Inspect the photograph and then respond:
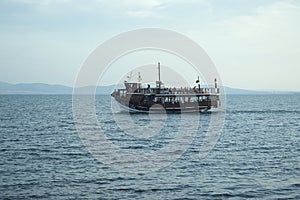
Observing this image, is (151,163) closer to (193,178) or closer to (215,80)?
(193,178)

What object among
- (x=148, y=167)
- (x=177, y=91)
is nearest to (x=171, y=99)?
(x=177, y=91)

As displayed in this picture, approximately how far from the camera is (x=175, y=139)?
5547 cm

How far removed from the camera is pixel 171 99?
104 meters

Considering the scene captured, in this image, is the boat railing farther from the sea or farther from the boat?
the sea

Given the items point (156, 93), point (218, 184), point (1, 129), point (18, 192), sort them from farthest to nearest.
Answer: point (156, 93), point (1, 129), point (218, 184), point (18, 192)

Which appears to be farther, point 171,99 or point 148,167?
point 171,99

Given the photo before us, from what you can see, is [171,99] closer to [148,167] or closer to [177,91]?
[177,91]

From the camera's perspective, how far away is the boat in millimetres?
100375

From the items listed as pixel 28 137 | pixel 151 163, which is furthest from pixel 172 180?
pixel 28 137

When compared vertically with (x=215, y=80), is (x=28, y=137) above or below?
below

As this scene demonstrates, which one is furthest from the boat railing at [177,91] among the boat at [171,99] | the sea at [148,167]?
the sea at [148,167]

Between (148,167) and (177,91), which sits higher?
(177,91)

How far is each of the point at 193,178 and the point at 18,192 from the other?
12.5 m

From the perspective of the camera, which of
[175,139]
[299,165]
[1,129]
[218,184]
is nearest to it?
[218,184]
